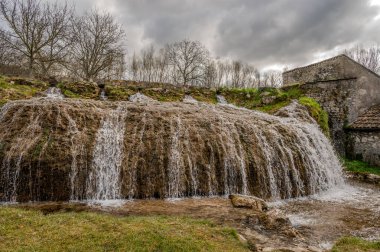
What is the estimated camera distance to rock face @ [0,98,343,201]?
692 centimetres

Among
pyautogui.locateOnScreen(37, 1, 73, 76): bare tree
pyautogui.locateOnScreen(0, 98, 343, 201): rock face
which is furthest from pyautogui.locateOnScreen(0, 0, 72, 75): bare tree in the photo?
pyautogui.locateOnScreen(0, 98, 343, 201): rock face

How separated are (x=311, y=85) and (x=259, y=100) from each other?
318 centimetres

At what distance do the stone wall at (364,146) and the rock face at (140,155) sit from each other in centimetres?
535

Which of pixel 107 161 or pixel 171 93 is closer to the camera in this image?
pixel 107 161

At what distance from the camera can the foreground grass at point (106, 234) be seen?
3715 mm

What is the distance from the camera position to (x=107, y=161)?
25.0ft

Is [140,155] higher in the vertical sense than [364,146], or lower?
lower

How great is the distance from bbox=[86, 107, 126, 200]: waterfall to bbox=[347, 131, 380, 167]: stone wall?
12.6 m

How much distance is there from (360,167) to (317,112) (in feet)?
11.1

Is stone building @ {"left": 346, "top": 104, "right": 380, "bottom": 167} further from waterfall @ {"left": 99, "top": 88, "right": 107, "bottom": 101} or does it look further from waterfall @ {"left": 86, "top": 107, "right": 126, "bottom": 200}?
waterfall @ {"left": 99, "top": 88, "right": 107, "bottom": 101}

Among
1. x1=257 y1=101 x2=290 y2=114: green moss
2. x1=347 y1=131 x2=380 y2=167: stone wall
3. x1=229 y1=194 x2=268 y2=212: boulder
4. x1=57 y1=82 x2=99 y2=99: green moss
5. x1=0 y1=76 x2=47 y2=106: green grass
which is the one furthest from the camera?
x1=257 y1=101 x2=290 y2=114: green moss

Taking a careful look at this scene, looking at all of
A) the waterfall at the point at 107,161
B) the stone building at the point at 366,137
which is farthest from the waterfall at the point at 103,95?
the stone building at the point at 366,137

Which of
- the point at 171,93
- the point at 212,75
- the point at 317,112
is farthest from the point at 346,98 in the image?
the point at 212,75

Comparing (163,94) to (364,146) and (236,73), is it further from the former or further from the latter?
(236,73)
